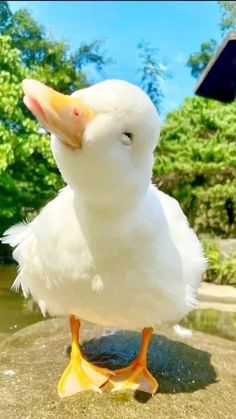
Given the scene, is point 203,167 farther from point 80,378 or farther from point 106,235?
point 106,235

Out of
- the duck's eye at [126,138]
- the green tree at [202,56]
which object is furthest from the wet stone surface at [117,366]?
the green tree at [202,56]

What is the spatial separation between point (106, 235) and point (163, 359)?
1.12m

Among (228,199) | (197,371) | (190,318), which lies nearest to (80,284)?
(197,371)

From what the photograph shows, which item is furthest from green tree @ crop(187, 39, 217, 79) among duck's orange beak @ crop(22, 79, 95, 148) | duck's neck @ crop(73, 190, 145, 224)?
duck's orange beak @ crop(22, 79, 95, 148)

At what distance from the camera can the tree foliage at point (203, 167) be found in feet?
23.7

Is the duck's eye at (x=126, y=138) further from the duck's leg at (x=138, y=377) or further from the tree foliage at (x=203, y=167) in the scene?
the tree foliage at (x=203, y=167)

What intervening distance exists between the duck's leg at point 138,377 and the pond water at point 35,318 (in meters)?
1.42

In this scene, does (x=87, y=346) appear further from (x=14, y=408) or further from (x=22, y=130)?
(x=22, y=130)

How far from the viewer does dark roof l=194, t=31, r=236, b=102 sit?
342 inches

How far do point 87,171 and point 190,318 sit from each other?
2.84m

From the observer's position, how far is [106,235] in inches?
72.7

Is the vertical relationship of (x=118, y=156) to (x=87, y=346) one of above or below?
above

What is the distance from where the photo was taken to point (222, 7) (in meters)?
7.98

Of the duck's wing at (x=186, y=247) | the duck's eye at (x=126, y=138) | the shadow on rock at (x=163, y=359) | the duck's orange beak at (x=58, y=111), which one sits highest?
the duck's orange beak at (x=58, y=111)
